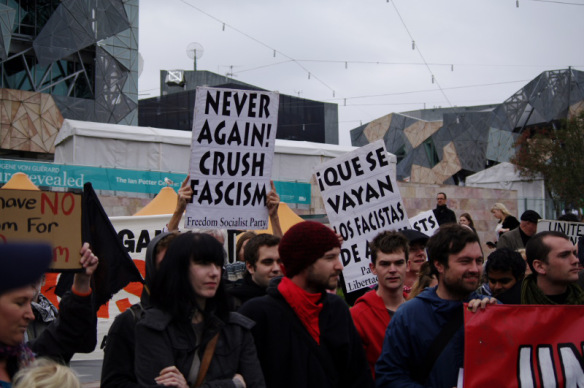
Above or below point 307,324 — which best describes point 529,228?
above

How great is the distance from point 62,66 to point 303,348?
35.9m

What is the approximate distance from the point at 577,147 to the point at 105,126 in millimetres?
21290

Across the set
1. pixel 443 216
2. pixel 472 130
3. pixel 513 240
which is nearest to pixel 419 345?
pixel 513 240

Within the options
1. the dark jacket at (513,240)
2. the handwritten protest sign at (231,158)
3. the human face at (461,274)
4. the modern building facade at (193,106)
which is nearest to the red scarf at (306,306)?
the human face at (461,274)

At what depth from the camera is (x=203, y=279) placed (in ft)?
10.1

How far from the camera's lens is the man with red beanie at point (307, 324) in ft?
11.1

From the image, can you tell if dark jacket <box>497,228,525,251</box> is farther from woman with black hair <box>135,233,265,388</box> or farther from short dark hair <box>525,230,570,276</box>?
woman with black hair <box>135,233,265,388</box>

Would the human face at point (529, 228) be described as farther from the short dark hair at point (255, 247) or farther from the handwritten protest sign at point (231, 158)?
the short dark hair at point (255, 247)

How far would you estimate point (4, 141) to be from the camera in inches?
1288

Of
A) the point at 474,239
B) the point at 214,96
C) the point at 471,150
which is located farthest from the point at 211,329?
the point at 471,150

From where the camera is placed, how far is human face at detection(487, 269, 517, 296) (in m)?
5.11

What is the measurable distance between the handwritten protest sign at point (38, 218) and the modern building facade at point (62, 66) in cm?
3147

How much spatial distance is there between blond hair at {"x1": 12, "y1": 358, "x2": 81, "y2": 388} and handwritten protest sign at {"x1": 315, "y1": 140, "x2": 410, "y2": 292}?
388cm

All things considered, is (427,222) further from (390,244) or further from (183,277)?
(183,277)
